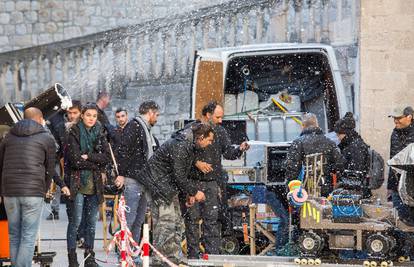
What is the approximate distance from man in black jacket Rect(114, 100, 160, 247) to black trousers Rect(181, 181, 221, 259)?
0.74 metres

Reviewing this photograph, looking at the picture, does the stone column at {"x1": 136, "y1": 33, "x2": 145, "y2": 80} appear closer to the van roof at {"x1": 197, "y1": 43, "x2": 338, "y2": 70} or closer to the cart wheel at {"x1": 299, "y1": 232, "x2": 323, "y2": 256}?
the van roof at {"x1": 197, "y1": 43, "x2": 338, "y2": 70}

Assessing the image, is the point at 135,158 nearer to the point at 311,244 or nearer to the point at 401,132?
the point at 311,244

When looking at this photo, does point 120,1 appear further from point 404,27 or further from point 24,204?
point 24,204

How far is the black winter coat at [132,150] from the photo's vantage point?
1622 centimetres

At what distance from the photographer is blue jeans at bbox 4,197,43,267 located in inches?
561

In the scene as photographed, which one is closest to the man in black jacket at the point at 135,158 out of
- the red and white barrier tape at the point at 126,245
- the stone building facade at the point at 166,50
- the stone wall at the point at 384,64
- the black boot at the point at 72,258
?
the red and white barrier tape at the point at 126,245

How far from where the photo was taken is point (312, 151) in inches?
641

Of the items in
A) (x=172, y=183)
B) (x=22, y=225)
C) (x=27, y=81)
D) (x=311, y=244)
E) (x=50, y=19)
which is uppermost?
(x=50, y=19)

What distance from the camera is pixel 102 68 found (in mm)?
28062

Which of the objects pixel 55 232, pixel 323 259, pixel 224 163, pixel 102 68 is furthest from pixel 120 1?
pixel 323 259

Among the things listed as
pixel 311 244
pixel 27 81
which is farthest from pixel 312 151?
pixel 27 81

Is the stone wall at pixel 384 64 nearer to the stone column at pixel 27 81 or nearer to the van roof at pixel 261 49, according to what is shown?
the van roof at pixel 261 49

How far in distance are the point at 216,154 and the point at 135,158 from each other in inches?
38.2

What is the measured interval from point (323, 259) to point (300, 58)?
15.5 feet
